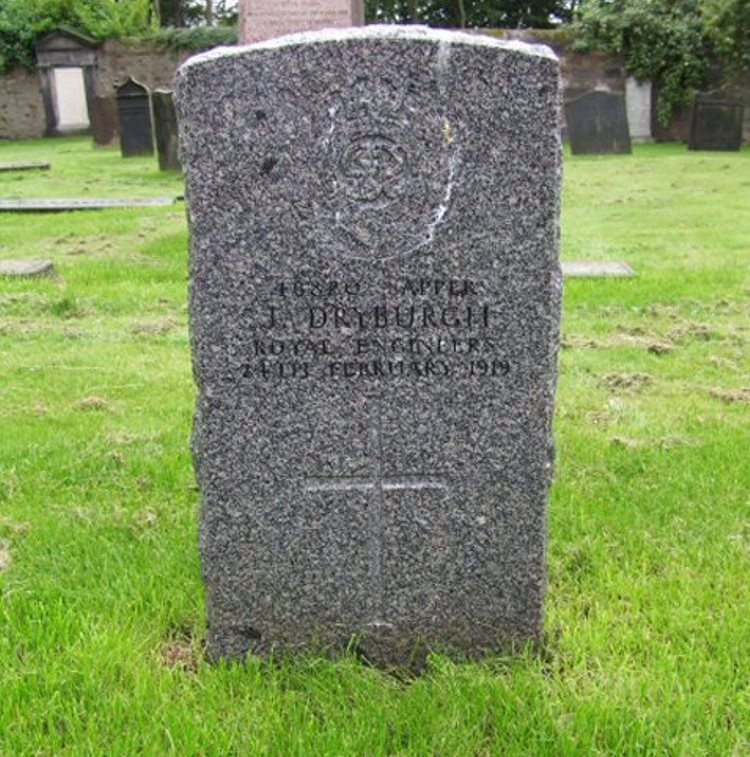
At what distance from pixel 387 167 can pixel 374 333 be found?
0.41m

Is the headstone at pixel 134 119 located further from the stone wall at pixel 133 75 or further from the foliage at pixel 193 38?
the foliage at pixel 193 38

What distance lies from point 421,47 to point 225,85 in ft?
1.53

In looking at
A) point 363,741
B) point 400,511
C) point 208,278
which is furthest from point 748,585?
point 208,278

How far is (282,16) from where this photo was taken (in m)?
8.23

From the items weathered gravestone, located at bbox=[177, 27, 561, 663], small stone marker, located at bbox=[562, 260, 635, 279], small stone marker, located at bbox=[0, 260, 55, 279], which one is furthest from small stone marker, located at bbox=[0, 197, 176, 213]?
weathered gravestone, located at bbox=[177, 27, 561, 663]

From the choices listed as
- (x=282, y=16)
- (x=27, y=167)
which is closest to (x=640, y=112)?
(x=27, y=167)

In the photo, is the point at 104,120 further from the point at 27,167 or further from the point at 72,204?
the point at 72,204

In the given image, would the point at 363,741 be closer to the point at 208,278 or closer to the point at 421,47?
the point at 208,278

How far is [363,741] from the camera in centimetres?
218

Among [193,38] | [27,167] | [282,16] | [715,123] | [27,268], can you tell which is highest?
Result: [193,38]

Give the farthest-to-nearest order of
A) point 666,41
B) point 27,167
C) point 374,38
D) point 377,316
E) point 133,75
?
point 133,75, point 666,41, point 27,167, point 377,316, point 374,38

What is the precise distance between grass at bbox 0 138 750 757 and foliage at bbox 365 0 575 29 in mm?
32766

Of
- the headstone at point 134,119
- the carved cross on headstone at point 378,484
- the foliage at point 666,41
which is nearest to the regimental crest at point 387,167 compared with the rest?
the carved cross on headstone at point 378,484

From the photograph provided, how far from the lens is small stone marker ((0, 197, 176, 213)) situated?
1146 centimetres
